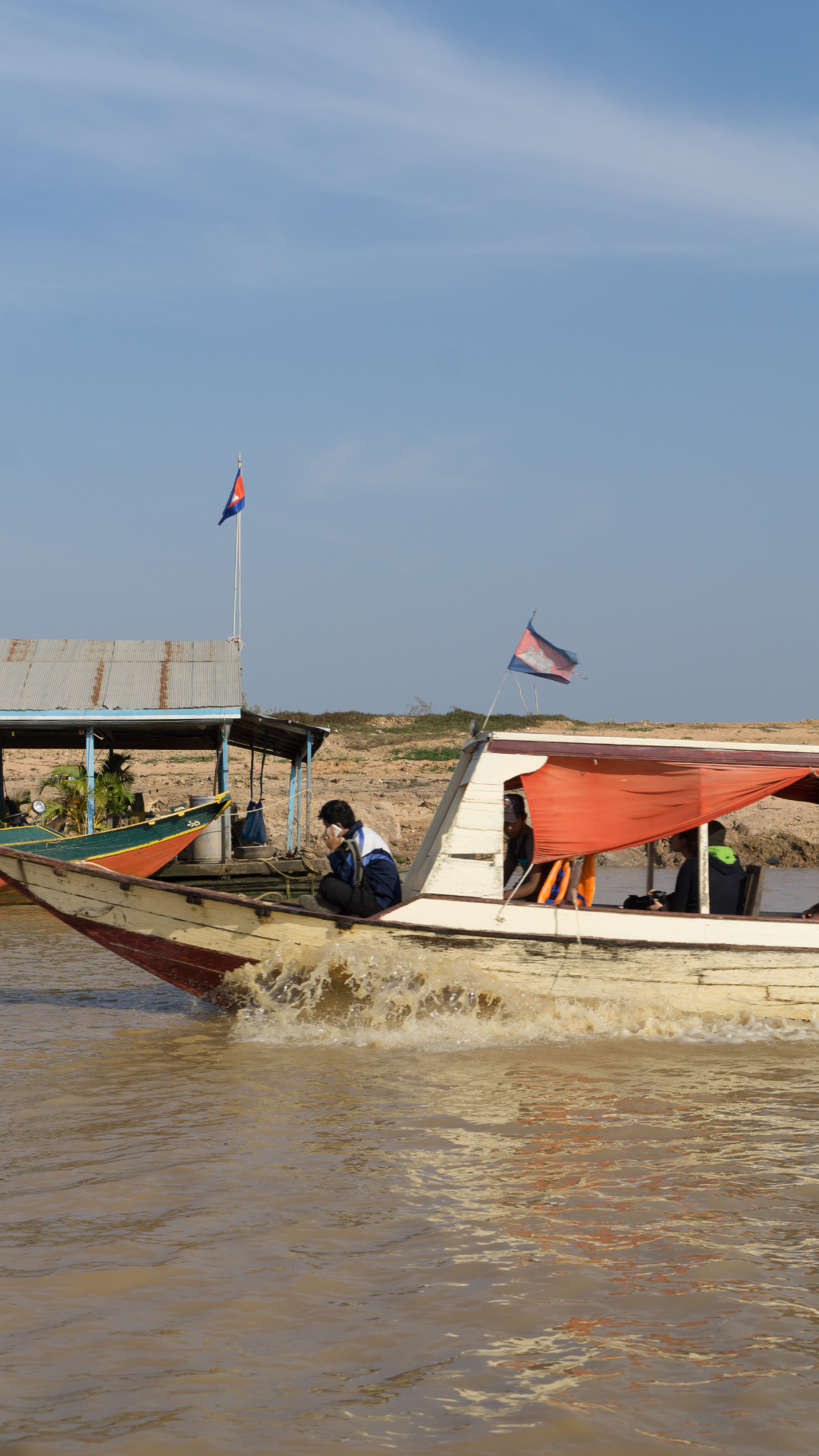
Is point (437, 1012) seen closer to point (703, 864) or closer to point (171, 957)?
point (171, 957)

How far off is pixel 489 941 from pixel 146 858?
18.6 ft

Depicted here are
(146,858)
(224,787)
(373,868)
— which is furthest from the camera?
(224,787)

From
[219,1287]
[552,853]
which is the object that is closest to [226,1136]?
[219,1287]

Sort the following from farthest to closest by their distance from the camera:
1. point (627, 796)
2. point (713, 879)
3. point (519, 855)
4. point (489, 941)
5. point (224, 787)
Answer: point (224, 787) < point (713, 879) < point (519, 855) < point (627, 796) < point (489, 941)

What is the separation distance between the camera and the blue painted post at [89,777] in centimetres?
1567

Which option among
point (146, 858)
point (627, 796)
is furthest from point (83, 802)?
point (627, 796)

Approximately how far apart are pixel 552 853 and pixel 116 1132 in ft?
11.2

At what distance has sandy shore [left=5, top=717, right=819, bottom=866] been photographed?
2100 centimetres

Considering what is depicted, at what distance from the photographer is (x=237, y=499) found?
2027 centimetres

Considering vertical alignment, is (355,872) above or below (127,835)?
above

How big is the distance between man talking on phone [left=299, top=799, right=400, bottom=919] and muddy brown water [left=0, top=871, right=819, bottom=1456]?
0.93 meters

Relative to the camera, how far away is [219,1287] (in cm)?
381

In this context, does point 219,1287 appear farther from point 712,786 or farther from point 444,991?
point 712,786

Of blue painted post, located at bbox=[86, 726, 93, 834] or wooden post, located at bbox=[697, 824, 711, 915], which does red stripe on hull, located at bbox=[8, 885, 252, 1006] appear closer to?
wooden post, located at bbox=[697, 824, 711, 915]
